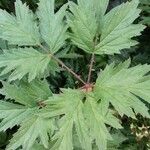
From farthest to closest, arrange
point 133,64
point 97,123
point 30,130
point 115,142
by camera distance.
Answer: point 133,64 < point 115,142 < point 30,130 < point 97,123

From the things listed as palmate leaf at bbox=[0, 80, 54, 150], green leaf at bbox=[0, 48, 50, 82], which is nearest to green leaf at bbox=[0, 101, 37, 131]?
palmate leaf at bbox=[0, 80, 54, 150]

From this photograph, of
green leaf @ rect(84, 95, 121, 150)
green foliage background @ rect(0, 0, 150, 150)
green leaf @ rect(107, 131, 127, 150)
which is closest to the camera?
green leaf @ rect(84, 95, 121, 150)

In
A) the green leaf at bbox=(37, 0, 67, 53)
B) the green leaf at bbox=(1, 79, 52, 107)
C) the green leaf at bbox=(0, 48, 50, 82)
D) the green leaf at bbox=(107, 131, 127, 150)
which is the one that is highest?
the green leaf at bbox=(37, 0, 67, 53)

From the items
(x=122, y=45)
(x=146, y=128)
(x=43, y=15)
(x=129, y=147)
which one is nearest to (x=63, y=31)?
(x=43, y=15)

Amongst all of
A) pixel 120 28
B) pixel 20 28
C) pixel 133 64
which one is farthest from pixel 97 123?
Result: pixel 133 64

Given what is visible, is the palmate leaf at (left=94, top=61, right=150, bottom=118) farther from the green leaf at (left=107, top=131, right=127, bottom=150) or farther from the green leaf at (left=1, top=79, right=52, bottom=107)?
the green leaf at (left=107, top=131, right=127, bottom=150)

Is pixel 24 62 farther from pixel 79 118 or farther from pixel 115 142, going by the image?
pixel 115 142
